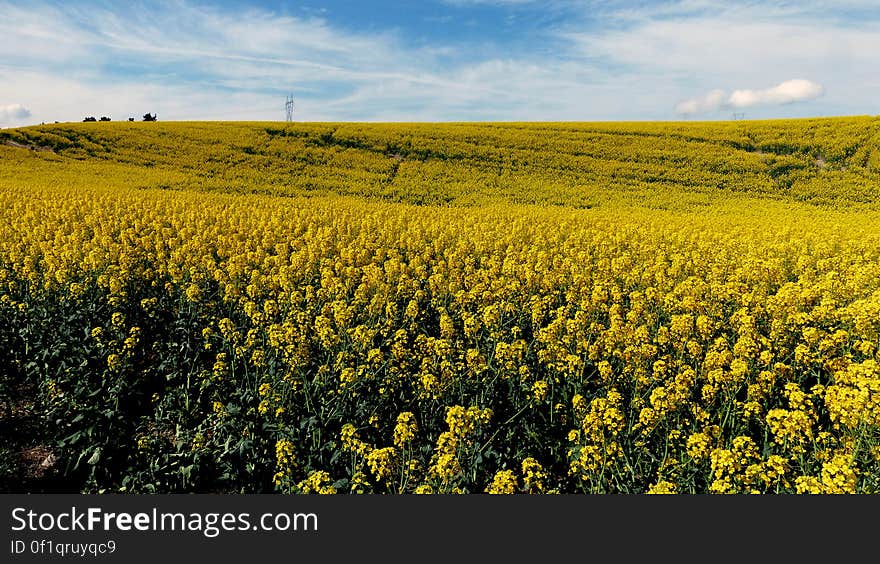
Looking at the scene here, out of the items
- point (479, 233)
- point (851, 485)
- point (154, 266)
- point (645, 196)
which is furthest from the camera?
point (645, 196)

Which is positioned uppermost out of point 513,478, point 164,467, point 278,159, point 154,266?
point 278,159

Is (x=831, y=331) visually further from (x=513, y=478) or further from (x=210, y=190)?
(x=210, y=190)

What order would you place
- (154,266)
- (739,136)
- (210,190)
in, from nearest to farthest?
1. (154,266)
2. (210,190)
3. (739,136)

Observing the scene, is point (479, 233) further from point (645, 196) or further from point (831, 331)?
point (645, 196)

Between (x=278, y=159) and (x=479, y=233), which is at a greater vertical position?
(x=278, y=159)

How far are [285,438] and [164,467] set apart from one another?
107 centimetres

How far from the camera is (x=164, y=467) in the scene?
512 centimetres

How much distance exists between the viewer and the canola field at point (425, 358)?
5047 mm

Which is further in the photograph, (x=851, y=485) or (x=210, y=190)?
(x=210, y=190)

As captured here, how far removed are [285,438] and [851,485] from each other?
4.55 m

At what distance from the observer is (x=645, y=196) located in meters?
30.5

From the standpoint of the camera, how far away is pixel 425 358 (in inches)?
245

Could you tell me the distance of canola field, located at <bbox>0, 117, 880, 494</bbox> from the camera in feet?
16.6

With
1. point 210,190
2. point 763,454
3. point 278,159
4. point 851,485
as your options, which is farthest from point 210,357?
point 278,159
